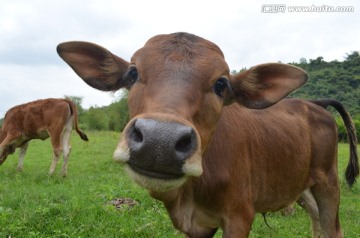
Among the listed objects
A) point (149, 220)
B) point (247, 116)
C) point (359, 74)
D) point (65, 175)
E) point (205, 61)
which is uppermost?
point (205, 61)

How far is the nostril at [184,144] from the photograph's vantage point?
91.4 inches

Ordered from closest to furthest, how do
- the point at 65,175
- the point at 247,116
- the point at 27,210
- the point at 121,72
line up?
the point at 121,72 → the point at 247,116 → the point at 27,210 → the point at 65,175

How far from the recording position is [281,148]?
479cm

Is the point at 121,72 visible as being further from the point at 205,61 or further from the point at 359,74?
the point at 359,74

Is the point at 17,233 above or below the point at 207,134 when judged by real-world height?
below

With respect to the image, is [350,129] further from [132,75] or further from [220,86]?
[132,75]

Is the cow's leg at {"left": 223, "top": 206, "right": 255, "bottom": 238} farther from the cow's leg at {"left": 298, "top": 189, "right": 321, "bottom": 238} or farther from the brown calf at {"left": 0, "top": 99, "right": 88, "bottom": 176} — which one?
the brown calf at {"left": 0, "top": 99, "right": 88, "bottom": 176}

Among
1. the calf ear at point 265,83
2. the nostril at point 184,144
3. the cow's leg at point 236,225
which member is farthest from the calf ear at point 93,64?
Result: the cow's leg at point 236,225

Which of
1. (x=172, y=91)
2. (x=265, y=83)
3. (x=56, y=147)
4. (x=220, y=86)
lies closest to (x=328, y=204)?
(x=265, y=83)

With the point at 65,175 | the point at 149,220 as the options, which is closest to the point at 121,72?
the point at 149,220

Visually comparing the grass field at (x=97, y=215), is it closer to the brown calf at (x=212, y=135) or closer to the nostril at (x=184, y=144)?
the brown calf at (x=212, y=135)

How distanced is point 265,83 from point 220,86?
0.62m

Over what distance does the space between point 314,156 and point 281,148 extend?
2.75 ft

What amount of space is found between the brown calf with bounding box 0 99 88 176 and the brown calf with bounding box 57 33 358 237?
340 inches
